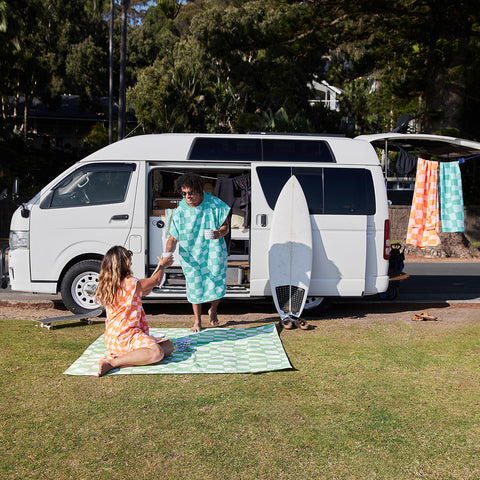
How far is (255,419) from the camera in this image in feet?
14.6

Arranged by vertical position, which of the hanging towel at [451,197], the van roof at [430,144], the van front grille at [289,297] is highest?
the van roof at [430,144]

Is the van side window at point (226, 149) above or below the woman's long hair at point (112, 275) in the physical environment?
above

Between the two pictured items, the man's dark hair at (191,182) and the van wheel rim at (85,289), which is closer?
the man's dark hair at (191,182)

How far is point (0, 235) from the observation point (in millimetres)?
21062

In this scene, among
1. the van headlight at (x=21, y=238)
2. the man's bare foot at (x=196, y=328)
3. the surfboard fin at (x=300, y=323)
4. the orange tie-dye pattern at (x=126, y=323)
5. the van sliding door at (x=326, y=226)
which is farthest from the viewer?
the van sliding door at (x=326, y=226)

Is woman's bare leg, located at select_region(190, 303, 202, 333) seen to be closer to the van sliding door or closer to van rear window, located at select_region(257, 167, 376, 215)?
the van sliding door

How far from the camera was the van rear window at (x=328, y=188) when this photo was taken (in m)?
8.12

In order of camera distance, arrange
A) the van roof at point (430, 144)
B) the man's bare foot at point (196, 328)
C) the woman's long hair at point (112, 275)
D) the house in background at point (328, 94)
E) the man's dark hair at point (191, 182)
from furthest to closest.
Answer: the house in background at point (328, 94)
the van roof at point (430, 144)
the man's bare foot at point (196, 328)
the man's dark hair at point (191, 182)
the woman's long hair at point (112, 275)

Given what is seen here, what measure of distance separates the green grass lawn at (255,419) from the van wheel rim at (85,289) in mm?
1473

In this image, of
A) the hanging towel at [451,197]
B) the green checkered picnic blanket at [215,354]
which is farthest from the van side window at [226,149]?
the hanging towel at [451,197]

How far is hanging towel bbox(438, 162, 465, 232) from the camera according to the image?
10.9m

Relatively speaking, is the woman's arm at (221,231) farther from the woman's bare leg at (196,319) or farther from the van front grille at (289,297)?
the van front grille at (289,297)

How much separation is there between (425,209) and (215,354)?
6.34 metres

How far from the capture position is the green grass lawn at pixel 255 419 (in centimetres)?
367
